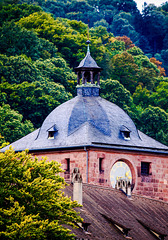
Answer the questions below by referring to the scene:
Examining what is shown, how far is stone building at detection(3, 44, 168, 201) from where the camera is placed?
60.0 meters

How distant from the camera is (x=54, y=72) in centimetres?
9719

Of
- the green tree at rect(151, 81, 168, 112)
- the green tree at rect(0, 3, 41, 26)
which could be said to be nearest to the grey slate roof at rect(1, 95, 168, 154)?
the green tree at rect(0, 3, 41, 26)

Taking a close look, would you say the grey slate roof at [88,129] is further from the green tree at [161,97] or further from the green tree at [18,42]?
the green tree at [161,97]

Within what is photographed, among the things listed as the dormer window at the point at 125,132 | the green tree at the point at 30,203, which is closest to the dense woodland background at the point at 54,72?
the dormer window at the point at 125,132

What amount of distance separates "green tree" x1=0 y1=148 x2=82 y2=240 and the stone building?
18.8 meters

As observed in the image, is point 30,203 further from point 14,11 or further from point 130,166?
point 14,11

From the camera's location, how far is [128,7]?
577 ft

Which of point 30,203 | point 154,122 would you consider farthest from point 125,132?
point 154,122

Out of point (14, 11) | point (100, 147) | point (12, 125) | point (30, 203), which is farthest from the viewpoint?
point (14, 11)

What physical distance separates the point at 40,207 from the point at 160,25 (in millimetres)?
130073

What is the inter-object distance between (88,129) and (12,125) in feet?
69.2

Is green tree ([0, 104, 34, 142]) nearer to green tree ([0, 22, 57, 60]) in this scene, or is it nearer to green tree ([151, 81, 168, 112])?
green tree ([0, 22, 57, 60])

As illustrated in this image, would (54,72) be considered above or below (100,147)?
above

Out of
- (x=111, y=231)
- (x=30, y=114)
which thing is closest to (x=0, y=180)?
(x=111, y=231)
